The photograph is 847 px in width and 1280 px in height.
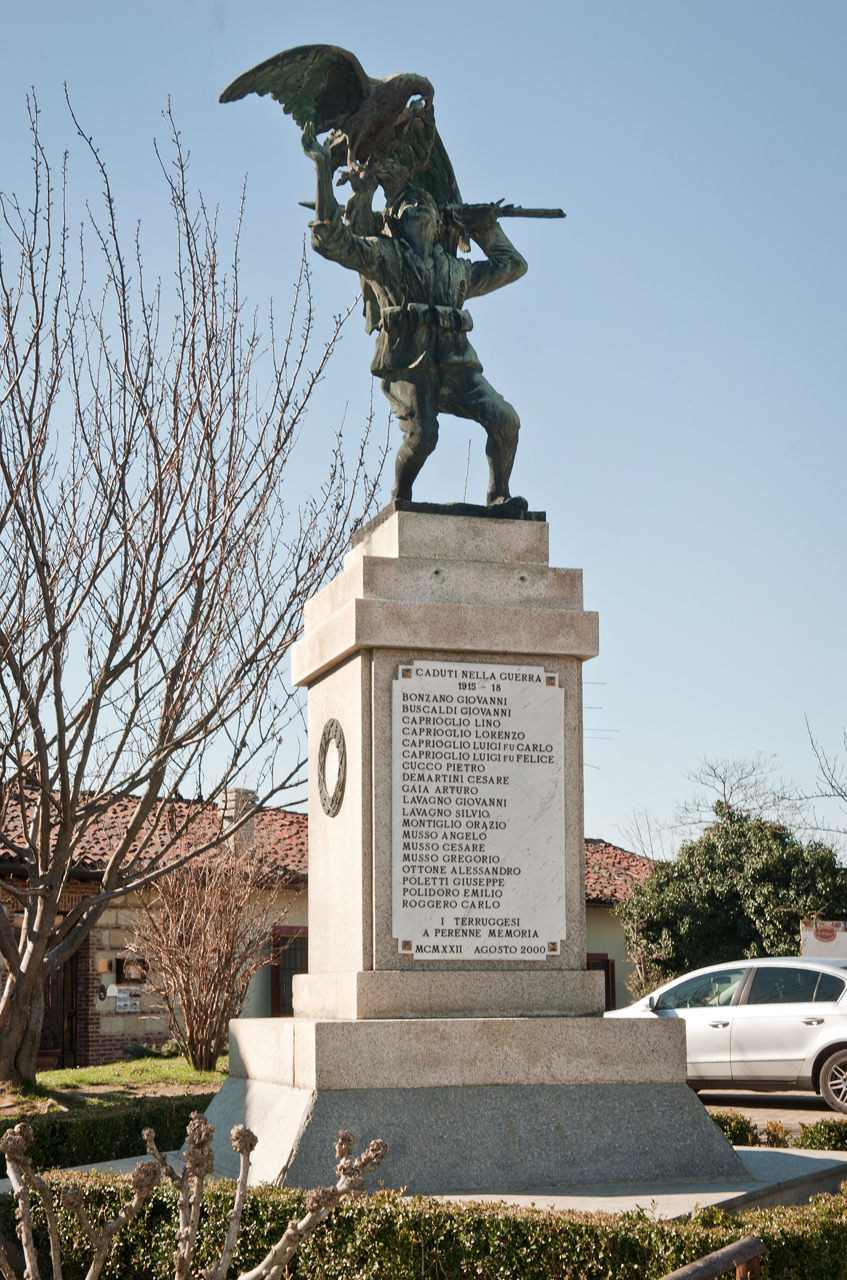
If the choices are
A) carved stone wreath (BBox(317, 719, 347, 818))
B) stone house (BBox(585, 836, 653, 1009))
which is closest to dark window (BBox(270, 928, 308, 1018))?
stone house (BBox(585, 836, 653, 1009))

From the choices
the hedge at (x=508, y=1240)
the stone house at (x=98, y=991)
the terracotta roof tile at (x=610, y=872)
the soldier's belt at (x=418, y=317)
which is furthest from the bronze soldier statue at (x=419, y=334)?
the terracotta roof tile at (x=610, y=872)

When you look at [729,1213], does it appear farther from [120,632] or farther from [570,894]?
[120,632]

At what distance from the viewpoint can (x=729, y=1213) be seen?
5.52 m

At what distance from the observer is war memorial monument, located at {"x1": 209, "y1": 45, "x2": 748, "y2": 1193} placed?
5.93m

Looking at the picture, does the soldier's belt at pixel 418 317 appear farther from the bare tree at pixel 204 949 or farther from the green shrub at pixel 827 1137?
the bare tree at pixel 204 949

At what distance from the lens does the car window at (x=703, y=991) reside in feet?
44.6

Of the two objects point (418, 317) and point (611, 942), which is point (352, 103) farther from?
point (611, 942)

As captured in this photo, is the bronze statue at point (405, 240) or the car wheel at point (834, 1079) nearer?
the bronze statue at point (405, 240)

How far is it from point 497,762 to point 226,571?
5.96 metres

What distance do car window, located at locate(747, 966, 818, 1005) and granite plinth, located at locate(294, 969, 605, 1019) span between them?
7.11 m

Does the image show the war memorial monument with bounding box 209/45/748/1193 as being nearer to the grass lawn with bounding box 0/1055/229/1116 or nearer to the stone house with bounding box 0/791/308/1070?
the grass lawn with bounding box 0/1055/229/1116

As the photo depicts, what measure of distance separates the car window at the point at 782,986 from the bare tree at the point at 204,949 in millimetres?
7229

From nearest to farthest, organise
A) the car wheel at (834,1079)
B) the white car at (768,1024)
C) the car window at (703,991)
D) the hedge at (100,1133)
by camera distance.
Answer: the hedge at (100,1133) → the car wheel at (834,1079) → the white car at (768,1024) → the car window at (703,991)

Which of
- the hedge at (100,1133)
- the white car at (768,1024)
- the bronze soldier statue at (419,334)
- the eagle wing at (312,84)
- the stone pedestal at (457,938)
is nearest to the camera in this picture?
the stone pedestal at (457,938)
